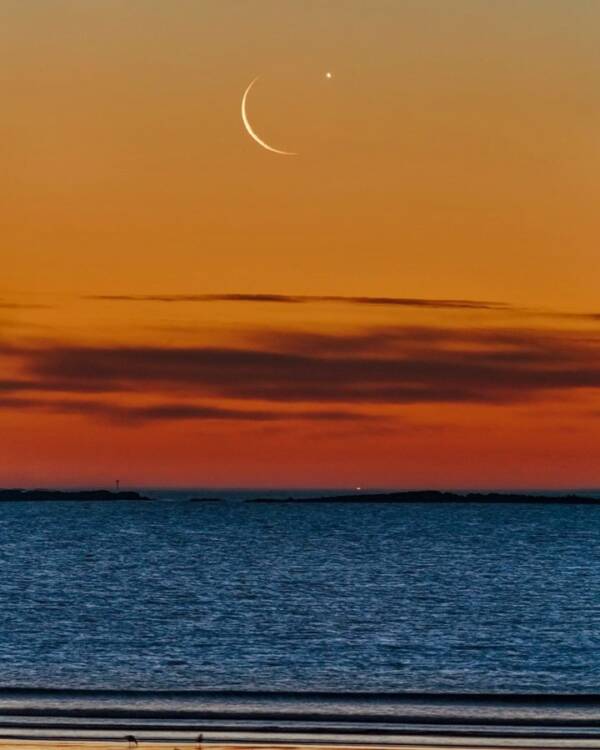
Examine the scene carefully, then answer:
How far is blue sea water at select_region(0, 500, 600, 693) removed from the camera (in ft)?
174

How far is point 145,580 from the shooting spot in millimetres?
118750

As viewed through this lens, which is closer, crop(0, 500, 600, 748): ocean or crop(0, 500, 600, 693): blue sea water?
crop(0, 500, 600, 748): ocean

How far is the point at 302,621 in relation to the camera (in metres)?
76.1

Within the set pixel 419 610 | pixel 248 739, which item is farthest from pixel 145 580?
pixel 248 739

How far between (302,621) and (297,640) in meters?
10.0

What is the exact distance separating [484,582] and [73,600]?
116 feet

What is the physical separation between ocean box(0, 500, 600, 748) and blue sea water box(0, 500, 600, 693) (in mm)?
193

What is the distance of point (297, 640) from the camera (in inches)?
2601

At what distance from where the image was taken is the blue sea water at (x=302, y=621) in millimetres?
53031

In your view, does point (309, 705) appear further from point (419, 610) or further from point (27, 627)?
point (419, 610)

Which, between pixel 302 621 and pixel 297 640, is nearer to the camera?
pixel 297 640

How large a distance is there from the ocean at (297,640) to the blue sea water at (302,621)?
0.63ft

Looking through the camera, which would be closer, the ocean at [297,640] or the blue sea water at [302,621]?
the ocean at [297,640]

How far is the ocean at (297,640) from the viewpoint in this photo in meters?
33.8
